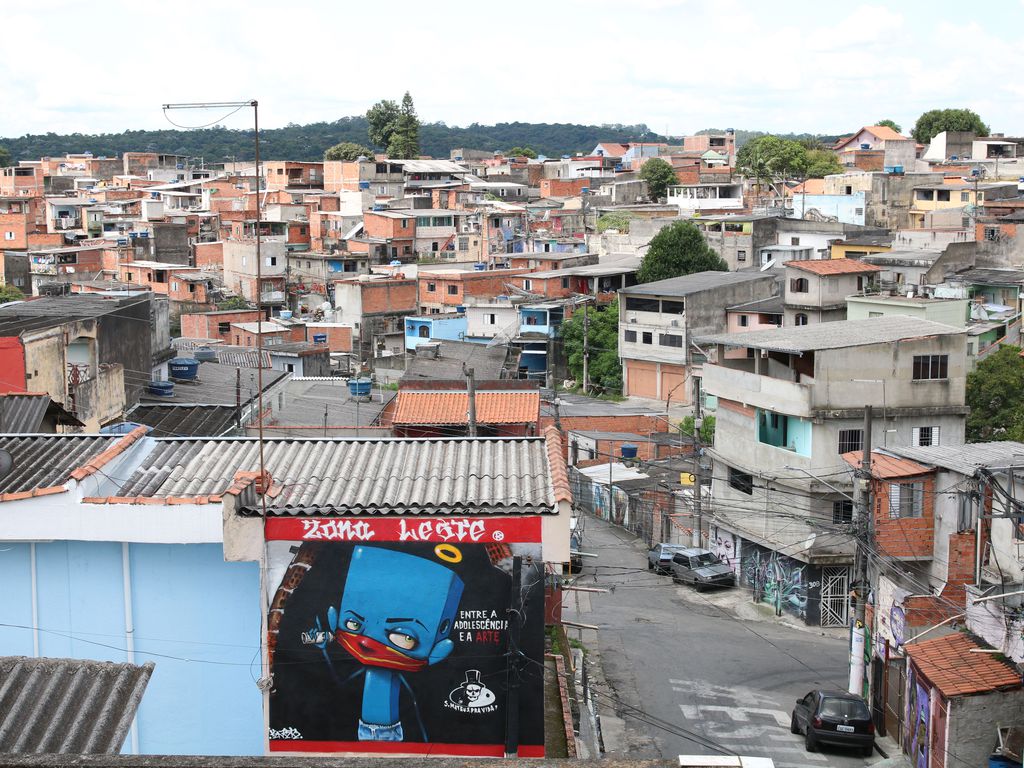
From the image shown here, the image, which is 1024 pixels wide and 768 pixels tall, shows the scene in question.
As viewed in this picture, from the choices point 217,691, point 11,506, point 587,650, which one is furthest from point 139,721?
point 587,650

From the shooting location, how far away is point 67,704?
6262 mm

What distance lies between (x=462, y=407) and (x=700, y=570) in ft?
19.5

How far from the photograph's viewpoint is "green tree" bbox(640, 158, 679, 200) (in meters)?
75.9

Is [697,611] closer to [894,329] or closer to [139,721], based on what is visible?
[894,329]

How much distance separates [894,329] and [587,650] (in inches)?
402

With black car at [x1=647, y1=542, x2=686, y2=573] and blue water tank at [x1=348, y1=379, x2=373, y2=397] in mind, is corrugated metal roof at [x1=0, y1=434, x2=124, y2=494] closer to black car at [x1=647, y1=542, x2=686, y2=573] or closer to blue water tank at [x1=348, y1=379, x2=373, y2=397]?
black car at [x1=647, y1=542, x2=686, y2=573]

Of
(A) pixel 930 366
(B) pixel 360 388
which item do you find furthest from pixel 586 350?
(A) pixel 930 366

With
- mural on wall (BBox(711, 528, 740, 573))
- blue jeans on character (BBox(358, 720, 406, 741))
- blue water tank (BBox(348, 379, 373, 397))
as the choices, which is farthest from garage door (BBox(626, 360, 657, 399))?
blue jeans on character (BBox(358, 720, 406, 741))

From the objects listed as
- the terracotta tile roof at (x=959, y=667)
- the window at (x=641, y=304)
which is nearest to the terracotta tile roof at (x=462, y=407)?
the terracotta tile roof at (x=959, y=667)

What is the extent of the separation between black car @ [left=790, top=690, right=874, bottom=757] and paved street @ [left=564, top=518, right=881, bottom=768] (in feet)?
0.73

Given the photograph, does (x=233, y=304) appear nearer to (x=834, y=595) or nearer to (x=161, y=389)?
(x=161, y=389)

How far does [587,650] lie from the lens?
20812mm

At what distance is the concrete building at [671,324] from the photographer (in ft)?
136

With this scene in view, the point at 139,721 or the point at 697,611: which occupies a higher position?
the point at 139,721
